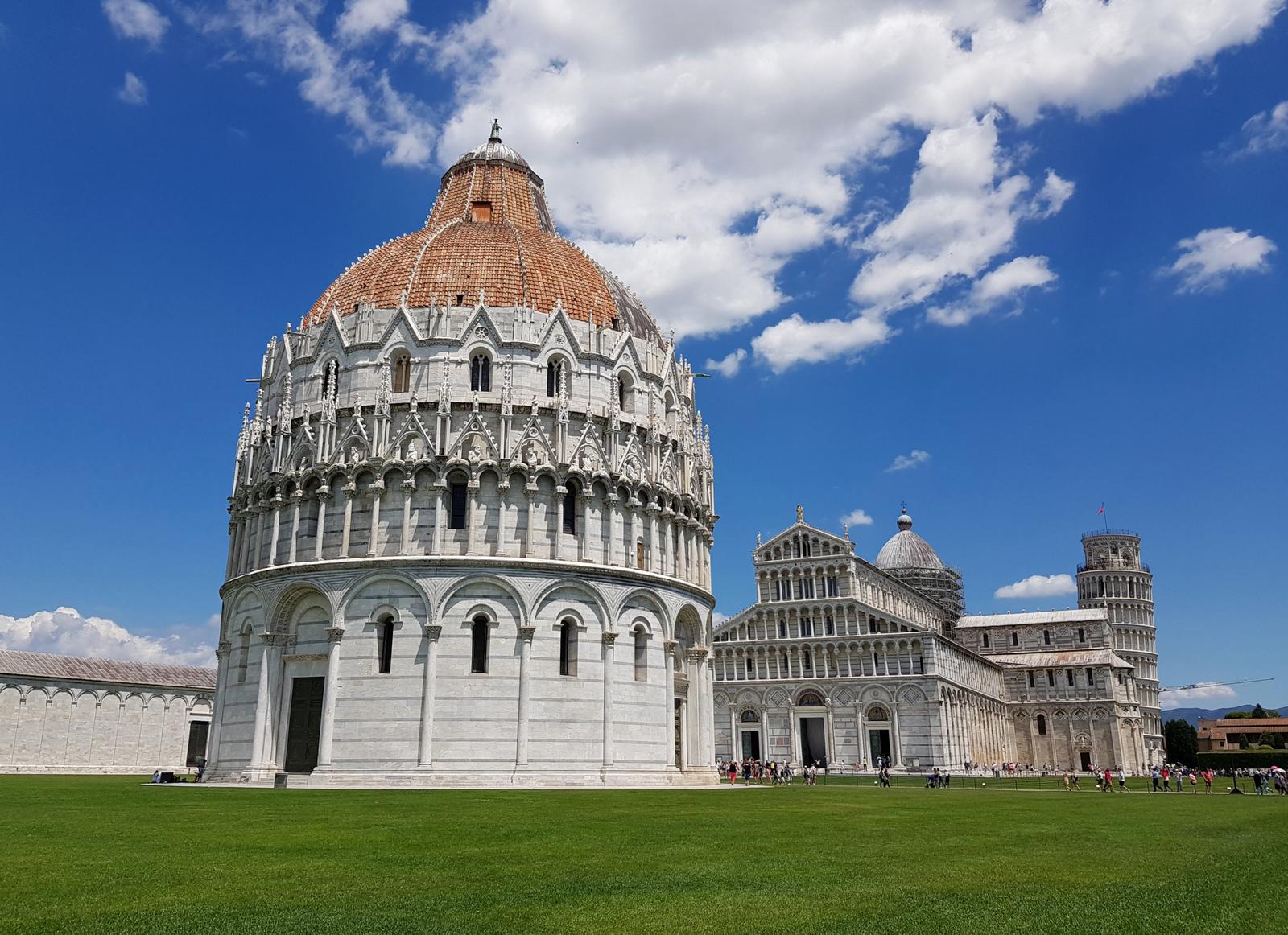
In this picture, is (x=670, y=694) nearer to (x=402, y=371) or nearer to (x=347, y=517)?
(x=347, y=517)

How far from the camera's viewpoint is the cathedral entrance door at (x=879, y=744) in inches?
3499

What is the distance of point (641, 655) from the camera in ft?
148

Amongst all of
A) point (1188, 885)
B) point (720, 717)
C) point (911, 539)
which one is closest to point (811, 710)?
point (720, 717)

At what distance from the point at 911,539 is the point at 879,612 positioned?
3833 cm

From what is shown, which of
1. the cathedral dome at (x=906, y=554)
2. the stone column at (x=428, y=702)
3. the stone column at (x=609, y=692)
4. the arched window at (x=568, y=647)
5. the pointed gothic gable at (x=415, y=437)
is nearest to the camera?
the stone column at (x=428, y=702)

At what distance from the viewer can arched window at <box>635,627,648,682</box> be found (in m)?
44.7

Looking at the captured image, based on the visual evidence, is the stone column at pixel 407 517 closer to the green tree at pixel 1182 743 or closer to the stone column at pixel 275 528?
the stone column at pixel 275 528

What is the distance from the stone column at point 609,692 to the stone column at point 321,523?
1236cm

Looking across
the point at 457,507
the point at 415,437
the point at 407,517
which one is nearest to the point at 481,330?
the point at 415,437

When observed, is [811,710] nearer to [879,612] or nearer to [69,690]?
[879,612]

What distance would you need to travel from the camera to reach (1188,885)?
1400cm

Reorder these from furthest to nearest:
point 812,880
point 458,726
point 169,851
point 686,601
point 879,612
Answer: point 879,612 < point 686,601 < point 458,726 < point 169,851 < point 812,880

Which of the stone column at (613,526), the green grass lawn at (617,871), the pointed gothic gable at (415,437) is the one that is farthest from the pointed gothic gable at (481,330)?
the green grass lawn at (617,871)

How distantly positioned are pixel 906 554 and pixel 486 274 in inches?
3490
